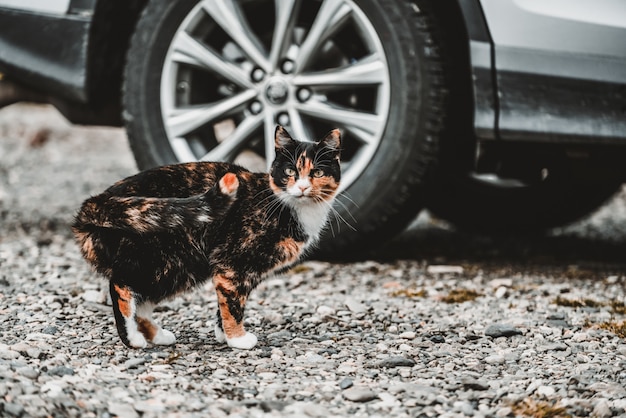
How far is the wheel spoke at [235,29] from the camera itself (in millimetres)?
3998

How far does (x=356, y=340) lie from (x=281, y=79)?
4.68ft

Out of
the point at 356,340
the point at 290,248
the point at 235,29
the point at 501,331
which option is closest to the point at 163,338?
the point at 290,248

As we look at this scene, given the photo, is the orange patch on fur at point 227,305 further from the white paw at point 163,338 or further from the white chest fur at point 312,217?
the white chest fur at point 312,217

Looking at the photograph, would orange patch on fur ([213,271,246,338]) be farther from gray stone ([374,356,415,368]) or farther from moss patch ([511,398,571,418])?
moss patch ([511,398,571,418])

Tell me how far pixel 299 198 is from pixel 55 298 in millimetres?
1062

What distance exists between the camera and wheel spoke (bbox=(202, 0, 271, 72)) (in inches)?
157

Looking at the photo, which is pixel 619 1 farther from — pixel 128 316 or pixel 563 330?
pixel 128 316

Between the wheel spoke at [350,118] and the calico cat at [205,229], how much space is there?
0.71m

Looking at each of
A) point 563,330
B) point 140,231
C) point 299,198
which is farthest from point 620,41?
point 140,231

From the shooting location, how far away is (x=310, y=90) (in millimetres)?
4020

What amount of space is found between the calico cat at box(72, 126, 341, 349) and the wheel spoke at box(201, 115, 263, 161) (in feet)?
2.76

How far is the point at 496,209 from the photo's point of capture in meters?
4.93

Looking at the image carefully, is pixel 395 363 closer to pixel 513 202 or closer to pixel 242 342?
pixel 242 342

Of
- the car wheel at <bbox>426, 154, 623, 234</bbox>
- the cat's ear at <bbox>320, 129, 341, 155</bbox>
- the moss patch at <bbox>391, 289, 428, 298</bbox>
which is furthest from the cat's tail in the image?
the car wheel at <bbox>426, 154, 623, 234</bbox>
